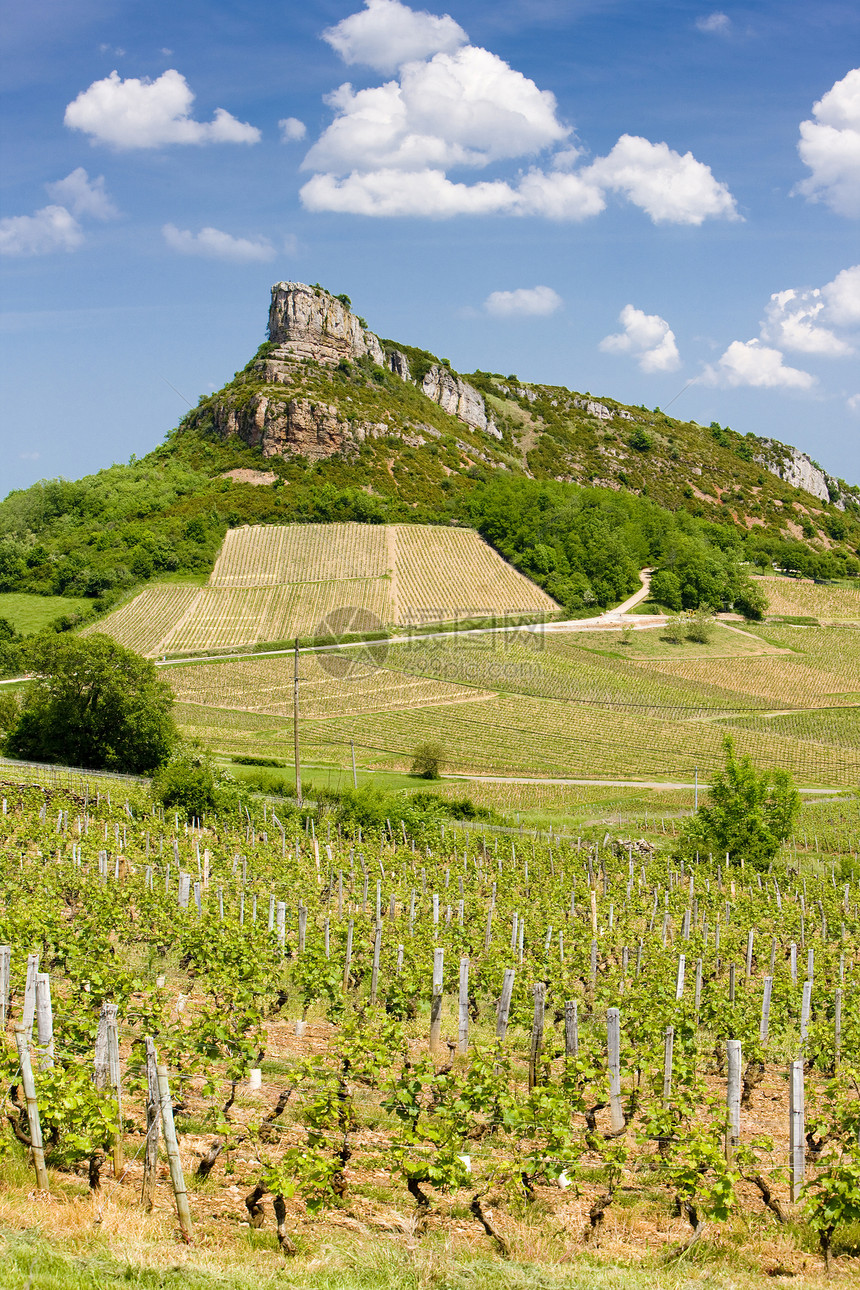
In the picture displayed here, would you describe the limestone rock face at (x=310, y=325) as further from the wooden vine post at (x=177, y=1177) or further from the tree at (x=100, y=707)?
the wooden vine post at (x=177, y=1177)

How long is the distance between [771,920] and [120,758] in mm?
28370

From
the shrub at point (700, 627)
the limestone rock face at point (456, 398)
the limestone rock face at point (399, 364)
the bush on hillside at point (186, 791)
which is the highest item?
the limestone rock face at point (399, 364)

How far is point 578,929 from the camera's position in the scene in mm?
16594

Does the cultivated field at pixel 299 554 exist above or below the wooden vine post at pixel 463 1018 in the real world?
above

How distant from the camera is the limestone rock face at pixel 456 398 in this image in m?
174

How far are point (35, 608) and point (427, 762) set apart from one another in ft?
164

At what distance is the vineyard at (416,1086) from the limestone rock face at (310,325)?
423ft

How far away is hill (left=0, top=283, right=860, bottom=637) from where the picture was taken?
89500 mm

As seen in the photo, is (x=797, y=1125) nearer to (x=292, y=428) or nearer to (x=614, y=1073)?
(x=614, y=1073)

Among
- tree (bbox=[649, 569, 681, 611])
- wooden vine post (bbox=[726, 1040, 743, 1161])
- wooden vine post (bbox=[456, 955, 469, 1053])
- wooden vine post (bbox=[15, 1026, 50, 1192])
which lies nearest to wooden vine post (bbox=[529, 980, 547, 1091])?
wooden vine post (bbox=[456, 955, 469, 1053])

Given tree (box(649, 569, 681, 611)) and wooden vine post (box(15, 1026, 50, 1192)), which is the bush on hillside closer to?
wooden vine post (box(15, 1026, 50, 1192))

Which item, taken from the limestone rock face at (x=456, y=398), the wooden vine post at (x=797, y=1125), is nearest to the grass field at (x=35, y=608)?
the wooden vine post at (x=797, y=1125)

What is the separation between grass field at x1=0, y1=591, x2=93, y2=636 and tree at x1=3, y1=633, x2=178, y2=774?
123 feet

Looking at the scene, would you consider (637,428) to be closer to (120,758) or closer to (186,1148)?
(120,758)
